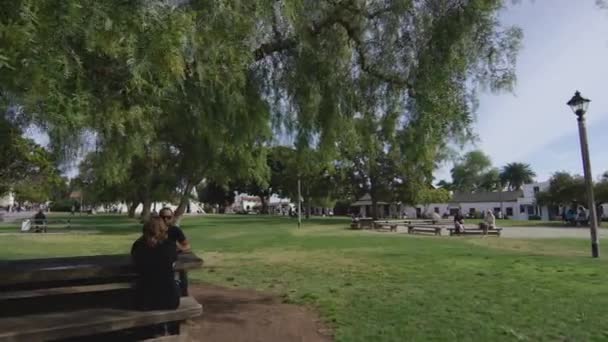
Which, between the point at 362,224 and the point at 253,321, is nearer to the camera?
the point at 253,321

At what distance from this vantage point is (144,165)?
30.1 meters

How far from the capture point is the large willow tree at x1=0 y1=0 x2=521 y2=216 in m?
3.70

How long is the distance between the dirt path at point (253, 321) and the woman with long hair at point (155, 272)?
3.43ft

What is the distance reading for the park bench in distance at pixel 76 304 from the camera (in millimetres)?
4566

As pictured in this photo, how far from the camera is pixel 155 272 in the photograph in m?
5.29

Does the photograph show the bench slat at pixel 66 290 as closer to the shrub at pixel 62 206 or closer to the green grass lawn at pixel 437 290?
the green grass lawn at pixel 437 290

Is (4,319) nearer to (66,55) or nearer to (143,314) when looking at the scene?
(143,314)

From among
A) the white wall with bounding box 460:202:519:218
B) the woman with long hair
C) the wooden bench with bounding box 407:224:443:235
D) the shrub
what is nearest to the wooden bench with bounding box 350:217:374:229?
the wooden bench with bounding box 407:224:443:235

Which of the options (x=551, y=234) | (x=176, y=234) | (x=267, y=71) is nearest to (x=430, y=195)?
(x=551, y=234)

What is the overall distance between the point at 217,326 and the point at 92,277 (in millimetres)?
2093

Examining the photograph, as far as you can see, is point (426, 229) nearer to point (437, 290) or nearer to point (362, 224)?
point (362, 224)

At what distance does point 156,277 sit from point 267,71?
14.3 feet

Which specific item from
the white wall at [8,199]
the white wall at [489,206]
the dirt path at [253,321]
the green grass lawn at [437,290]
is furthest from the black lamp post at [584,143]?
the white wall at [489,206]

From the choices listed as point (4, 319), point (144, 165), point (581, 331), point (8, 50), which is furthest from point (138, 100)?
point (144, 165)
